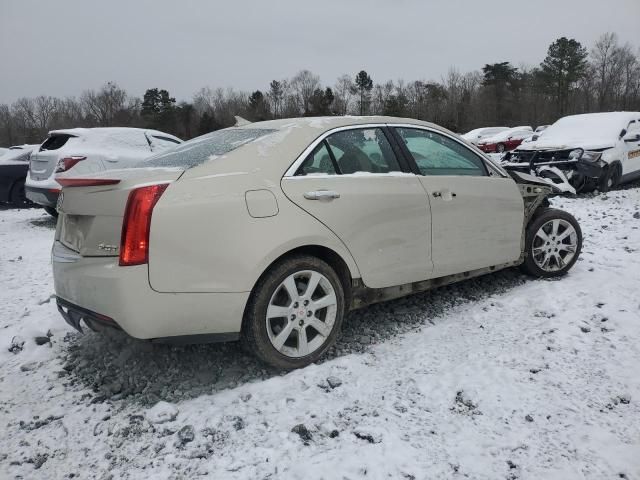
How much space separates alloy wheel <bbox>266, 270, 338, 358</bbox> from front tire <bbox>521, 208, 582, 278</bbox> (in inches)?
92.7

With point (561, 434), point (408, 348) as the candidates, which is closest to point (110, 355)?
point (408, 348)

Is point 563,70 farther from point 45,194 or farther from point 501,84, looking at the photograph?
point 45,194

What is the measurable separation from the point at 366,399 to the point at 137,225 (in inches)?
61.7

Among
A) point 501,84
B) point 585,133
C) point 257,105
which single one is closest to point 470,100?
point 501,84

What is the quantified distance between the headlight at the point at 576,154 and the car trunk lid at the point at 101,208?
27.8 ft

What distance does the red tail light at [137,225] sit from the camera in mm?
2469

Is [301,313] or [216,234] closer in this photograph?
[216,234]

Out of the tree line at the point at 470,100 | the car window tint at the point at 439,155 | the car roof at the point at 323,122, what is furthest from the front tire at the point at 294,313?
the tree line at the point at 470,100

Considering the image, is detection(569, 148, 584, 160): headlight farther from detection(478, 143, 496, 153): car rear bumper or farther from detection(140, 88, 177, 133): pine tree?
detection(140, 88, 177, 133): pine tree

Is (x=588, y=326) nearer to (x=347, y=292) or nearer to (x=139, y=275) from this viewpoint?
(x=347, y=292)

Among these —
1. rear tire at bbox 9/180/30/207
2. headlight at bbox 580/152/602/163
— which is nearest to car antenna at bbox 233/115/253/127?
headlight at bbox 580/152/602/163

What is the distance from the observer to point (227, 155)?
9.45ft


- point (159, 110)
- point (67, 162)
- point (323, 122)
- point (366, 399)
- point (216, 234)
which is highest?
point (159, 110)

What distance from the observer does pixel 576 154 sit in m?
8.99
